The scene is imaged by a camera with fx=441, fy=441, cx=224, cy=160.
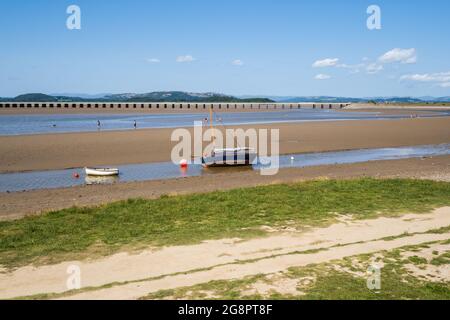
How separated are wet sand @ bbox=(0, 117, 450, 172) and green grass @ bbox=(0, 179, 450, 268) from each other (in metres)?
15.5

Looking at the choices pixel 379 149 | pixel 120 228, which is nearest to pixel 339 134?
pixel 379 149

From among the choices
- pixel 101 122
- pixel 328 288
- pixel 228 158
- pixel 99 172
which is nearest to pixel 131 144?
pixel 228 158

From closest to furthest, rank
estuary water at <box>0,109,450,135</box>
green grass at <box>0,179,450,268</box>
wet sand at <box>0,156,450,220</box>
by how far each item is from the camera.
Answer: green grass at <box>0,179,450,268</box> < wet sand at <box>0,156,450,220</box> < estuary water at <box>0,109,450,135</box>

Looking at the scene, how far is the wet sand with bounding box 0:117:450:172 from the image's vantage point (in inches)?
1232

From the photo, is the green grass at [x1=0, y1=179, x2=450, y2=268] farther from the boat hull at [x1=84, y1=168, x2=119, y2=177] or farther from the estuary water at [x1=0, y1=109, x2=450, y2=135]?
the estuary water at [x1=0, y1=109, x2=450, y2=135]

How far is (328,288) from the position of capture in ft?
27.3

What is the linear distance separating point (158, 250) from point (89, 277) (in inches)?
86.2

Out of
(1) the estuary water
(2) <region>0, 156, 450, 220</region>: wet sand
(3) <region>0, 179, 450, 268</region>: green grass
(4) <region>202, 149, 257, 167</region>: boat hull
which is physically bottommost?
(2) <region>0, 156, 450, 220</region>: wet sand

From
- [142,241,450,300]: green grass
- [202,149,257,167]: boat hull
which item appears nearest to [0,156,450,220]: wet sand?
[202,149,257,167]: boat hull

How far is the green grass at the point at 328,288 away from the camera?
313 inches

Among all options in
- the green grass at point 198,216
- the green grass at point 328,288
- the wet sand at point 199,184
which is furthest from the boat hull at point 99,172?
the green grass at point 328,288

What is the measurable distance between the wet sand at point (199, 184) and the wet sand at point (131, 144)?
7.81 meters

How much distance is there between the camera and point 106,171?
25.5 metres
